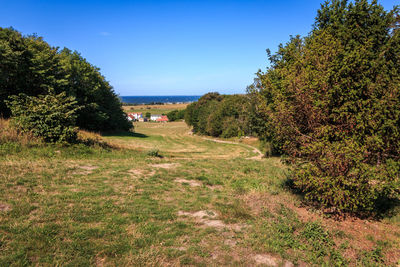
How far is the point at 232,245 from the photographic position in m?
5.30

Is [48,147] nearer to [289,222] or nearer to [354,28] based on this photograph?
[289,222]

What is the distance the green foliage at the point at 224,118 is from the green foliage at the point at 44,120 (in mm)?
41722

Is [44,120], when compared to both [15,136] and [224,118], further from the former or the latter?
[224,118]

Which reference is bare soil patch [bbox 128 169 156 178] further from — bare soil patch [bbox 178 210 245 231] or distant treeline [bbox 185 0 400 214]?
distant treeline [bbox 185 0 400 214]

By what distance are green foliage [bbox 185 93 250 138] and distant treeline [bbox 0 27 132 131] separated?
32.0m

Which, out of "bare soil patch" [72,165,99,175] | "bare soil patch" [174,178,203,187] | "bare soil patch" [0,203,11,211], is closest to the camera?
"bare soil patch" [0,203,11,211]

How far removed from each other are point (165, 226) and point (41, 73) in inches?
1080

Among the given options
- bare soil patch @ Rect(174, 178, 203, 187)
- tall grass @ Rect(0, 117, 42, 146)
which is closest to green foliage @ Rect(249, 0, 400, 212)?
bare soil patch @ Rect(174, 178, 203, 187)

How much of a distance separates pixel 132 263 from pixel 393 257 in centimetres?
572

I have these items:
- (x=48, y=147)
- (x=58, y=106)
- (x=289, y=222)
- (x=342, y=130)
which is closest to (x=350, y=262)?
(x=289, y=222)

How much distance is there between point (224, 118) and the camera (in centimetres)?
6350

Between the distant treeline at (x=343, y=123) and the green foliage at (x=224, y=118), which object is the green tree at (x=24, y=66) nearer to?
the distant treeline at (x=343, y=123)

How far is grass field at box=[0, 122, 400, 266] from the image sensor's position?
4.71 metres

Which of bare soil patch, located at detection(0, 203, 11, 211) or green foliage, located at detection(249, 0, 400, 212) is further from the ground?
green foliage, located at detection(249, 0, 400, 212)
